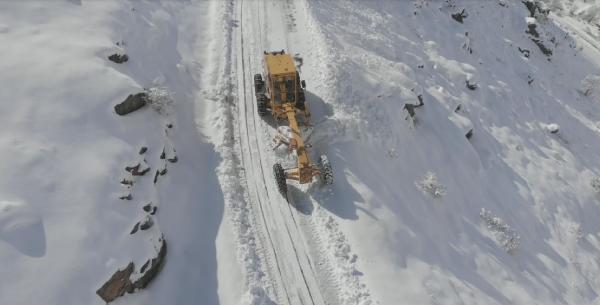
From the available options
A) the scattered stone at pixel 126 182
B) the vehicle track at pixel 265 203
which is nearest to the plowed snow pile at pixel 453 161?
the vehicle track at pixel 265 203

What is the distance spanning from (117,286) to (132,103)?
297 inches

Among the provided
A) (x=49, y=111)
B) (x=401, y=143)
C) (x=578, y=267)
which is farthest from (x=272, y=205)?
(x=578, y=267)

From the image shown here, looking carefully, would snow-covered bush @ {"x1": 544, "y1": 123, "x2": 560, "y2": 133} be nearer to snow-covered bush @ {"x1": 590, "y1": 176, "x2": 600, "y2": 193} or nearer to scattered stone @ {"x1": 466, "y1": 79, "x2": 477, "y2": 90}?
snow-covered bush @ {"x1": 590, "y1": 176, "x2": 600, "y2": 193}

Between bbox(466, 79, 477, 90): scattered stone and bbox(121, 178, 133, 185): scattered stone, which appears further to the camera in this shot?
bbox(466, 79, 477, 90): scattered stone

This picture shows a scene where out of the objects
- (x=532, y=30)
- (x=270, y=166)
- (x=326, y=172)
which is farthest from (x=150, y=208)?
(x=532, y=30)

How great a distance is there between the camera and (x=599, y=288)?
58.4 ft

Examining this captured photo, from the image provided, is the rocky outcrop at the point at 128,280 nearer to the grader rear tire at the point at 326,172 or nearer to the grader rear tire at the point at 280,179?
the grader rear tire at the point at 280,179

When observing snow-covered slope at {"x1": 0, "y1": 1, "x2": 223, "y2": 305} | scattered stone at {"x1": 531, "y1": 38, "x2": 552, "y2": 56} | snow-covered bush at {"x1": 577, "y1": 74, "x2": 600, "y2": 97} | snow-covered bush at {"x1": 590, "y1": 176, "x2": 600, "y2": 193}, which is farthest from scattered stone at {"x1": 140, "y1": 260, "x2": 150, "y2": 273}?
scattered stone at {"x1": 531, "y1": 38, "x2": 552, "y2": 56}

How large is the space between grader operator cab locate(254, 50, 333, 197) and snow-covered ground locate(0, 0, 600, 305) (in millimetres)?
766

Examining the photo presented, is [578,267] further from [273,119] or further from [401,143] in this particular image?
[273,119]

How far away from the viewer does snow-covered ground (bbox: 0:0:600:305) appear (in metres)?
12.0

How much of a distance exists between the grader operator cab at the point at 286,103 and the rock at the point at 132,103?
5027mm

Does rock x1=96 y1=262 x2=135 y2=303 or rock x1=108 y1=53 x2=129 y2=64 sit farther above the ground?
rock x1=108 y1=53 x2=129 y2=64

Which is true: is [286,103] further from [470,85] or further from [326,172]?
[470,85]
